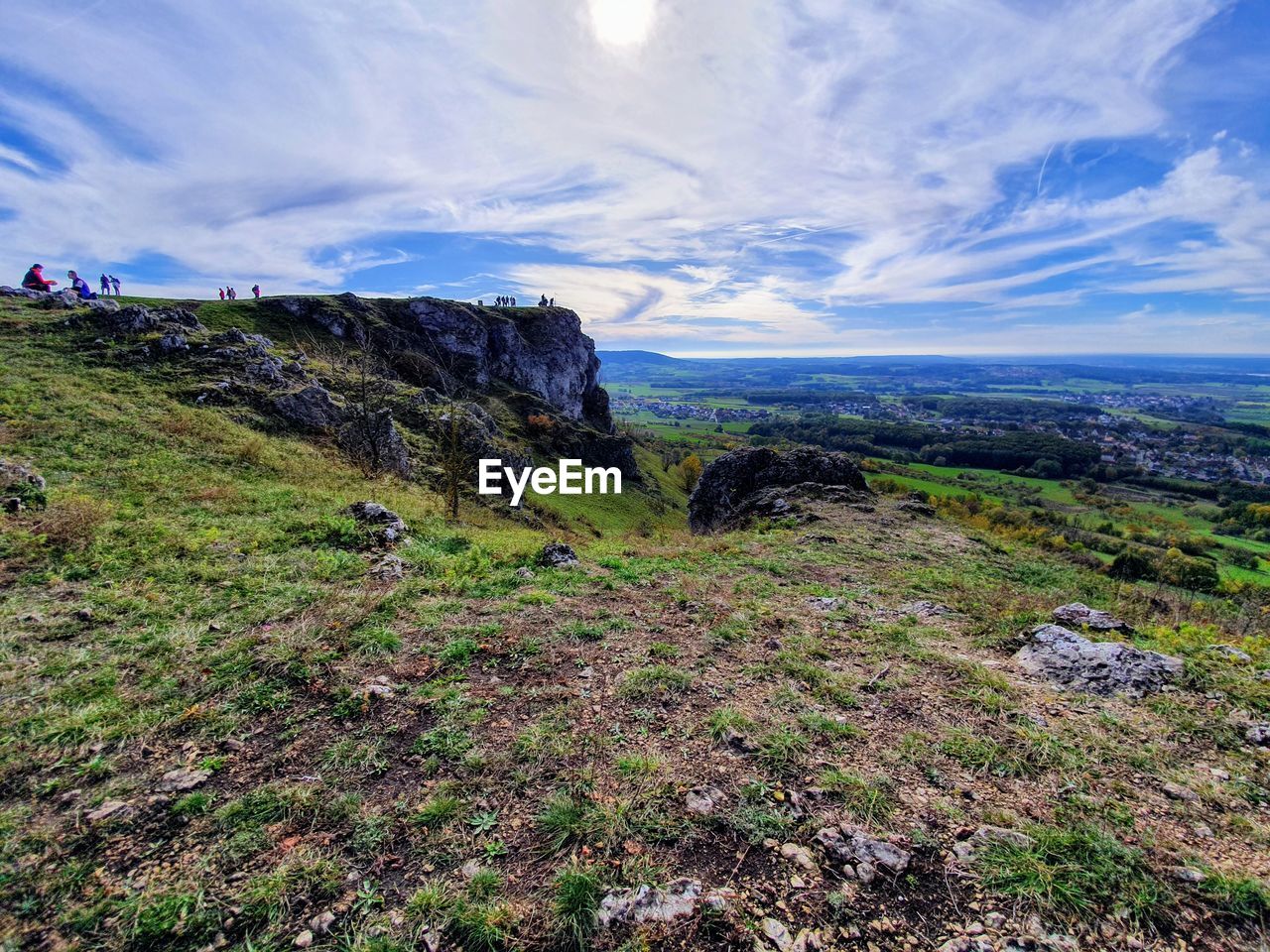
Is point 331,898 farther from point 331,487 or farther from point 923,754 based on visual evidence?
point 331,487

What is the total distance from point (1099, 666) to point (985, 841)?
188 inches

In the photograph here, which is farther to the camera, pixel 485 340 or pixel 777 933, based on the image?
pixel 485 340

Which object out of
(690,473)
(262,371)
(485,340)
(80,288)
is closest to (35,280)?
(80,288)

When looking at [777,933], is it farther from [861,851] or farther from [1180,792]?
[1180,792]

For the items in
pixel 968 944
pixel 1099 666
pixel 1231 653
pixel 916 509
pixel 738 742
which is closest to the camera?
pixel 968 944

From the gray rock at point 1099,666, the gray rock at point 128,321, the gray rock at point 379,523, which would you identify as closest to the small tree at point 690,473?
the gray rock at point 128,321

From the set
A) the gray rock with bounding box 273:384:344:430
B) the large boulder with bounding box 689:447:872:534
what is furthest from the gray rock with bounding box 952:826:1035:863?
the gray rock with bounding box 273:384:344:430

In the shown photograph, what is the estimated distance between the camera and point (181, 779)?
464 cm

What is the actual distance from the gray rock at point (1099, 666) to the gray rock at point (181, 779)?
34.2 feet

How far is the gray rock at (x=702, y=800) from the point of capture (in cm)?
459

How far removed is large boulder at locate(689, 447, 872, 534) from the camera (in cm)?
2536

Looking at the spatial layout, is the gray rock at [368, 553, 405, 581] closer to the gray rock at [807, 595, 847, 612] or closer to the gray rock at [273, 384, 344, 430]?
the gray rock at [807, 595, 847, 612]

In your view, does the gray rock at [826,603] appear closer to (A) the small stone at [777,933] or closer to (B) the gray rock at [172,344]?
(A) the small stone at [777,933]

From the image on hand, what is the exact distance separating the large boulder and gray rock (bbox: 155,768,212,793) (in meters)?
21.8
